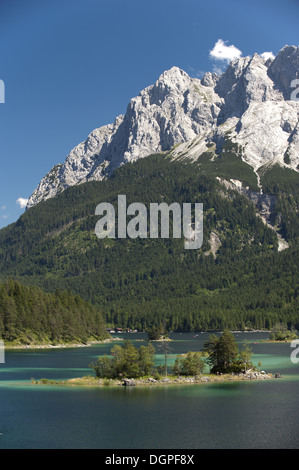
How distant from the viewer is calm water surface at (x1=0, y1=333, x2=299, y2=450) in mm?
57594

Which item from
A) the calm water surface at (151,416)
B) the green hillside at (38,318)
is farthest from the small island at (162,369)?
the green hillside at (38,318)

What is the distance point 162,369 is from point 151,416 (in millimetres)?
36263

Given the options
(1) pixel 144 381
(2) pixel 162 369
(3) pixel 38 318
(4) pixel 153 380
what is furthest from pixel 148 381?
(3) pixel 38 318

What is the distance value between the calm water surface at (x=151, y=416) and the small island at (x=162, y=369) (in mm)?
4565

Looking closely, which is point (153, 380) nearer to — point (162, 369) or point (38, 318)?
point (162, 369)

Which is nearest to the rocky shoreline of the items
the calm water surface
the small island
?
the small island

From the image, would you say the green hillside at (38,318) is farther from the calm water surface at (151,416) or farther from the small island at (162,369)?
the small island at (162,369)

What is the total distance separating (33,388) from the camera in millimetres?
89562

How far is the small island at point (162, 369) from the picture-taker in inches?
3743

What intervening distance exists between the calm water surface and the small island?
456 centimetres

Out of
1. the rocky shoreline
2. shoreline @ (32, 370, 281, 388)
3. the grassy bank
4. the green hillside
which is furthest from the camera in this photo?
the green hillside

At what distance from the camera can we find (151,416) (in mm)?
68812

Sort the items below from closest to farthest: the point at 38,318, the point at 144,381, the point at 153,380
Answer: the point at 153,380
the point at 144,381
the point at 38,318

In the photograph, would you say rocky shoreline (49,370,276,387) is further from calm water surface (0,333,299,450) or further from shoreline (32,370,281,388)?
calm water surface (0,333,299,450)
